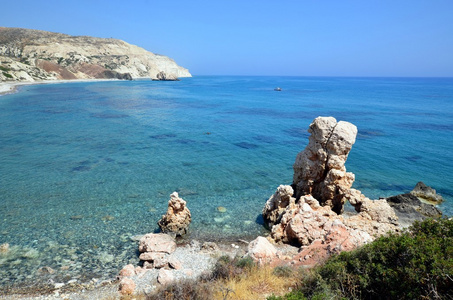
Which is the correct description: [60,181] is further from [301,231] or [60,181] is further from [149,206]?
[301,231]

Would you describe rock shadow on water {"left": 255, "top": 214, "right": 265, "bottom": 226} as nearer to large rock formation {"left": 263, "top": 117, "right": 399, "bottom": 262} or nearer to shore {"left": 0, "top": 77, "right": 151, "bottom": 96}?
large rock formation {"left": 263, "top": 117, "right": 399, "bottom": 262}

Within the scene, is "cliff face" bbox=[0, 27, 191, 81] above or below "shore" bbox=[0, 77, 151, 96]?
above

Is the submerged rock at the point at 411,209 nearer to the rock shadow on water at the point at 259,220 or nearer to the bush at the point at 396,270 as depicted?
the rock shadow on water at the point at 259,220

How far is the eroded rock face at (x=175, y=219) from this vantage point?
628 inches

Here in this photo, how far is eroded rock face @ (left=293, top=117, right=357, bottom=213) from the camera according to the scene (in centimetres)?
1712

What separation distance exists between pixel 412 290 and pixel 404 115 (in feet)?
190

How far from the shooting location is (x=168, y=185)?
22578 millimetres

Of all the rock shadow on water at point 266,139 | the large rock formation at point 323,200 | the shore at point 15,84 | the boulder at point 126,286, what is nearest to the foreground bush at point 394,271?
the large rock formation at point 323,200

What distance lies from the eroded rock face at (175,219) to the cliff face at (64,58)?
105 m

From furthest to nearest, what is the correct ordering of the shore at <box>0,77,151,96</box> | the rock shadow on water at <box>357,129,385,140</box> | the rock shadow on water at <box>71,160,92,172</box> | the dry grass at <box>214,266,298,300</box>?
the shore at <box>0,77,151,96</box> → the rock shadow on water at <box>357,129,385,140</box> → the rock shadow on water at <box>71,160,92,172</box> → the dry grass at <box>214,266,298,300</box>

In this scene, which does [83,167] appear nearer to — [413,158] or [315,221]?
[315,221]

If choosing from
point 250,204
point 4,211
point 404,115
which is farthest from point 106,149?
point 404,115

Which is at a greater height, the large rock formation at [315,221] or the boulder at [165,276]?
the large rock formation at [315,221]

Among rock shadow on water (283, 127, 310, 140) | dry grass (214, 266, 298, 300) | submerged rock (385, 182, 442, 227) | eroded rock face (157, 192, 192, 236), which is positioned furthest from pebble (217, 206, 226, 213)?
rock shadow on water (283, 127, 310, 140)
